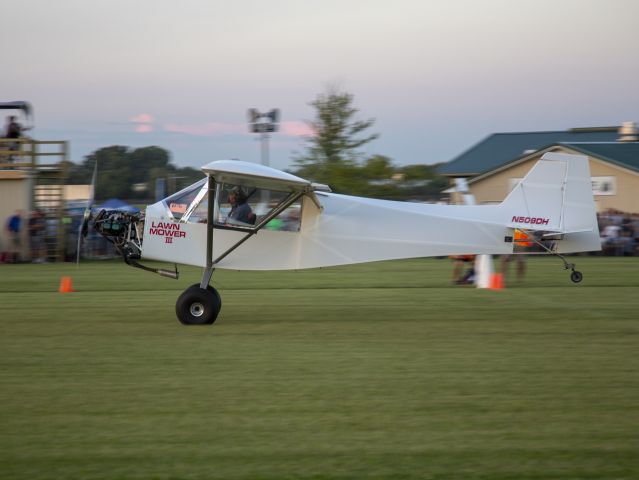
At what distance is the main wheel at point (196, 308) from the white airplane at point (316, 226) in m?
0.01

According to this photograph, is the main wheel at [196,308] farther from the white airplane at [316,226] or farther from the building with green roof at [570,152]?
the building with green roof at [570,152]

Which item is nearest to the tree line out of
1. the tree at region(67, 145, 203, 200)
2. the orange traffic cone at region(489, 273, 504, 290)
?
the tree at region(67, 145, 203, 200)

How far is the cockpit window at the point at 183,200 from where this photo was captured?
1123cm

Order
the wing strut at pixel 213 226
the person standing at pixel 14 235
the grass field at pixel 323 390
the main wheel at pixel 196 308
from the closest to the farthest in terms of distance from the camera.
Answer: the grass field at pixel 323 390 → the main wheel at pixel 196 308 → the wing strut at pixel 213 226 → the person standing at pixel 14 235

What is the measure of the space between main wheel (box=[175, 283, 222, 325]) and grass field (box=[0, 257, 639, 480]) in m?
0.24

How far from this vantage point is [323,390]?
23.6 feet

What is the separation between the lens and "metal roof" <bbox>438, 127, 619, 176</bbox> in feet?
155

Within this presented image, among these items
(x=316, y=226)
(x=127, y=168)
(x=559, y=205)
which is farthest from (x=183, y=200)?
(x=127, y=168)

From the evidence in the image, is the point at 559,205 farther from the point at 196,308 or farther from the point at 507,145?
the point at 507,145

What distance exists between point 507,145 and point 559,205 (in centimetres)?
3924

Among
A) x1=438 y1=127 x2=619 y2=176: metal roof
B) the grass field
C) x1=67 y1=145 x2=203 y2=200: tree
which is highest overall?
x1=438 y1=127 x2=619 y2=176: metal roof

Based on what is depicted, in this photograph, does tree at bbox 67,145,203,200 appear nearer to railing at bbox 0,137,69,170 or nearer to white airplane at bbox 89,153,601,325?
railing at bbox 0,137,69,170

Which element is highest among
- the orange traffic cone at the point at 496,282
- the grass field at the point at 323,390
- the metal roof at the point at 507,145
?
the metal roof at the point at 507,145

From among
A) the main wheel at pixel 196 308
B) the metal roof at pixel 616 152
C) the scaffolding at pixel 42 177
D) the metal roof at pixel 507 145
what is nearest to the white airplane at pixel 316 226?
the main wheel at pixel 196 308
